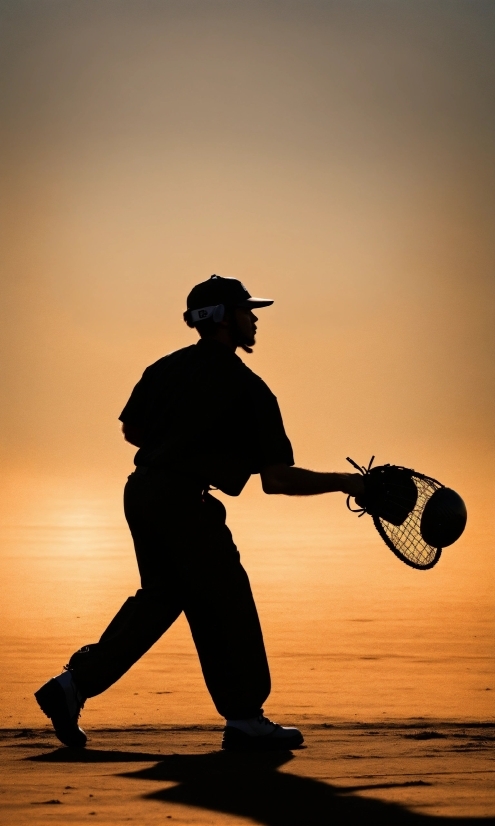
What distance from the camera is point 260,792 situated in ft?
13.9

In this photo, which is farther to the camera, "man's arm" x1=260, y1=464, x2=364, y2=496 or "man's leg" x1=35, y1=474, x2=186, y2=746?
"man's leg" x1=35, y1=474, x2=186, y2=746

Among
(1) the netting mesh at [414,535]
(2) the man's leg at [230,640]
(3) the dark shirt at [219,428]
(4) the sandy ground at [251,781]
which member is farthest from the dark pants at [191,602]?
(1) the netting mesh at [414,535]

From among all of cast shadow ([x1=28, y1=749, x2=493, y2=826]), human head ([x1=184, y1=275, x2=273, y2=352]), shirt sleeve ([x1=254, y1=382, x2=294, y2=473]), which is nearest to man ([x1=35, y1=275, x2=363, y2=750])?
shirt sleeve ([x1=254, y1=382, x2=294, y2=473])

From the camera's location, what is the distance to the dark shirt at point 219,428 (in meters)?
5.34

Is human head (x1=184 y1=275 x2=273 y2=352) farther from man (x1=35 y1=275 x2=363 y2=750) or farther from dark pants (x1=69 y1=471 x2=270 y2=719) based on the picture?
dark pants (x1=69 y1=471 x2=270 y2=719)

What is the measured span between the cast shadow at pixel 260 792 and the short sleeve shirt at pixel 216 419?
120 centimetres

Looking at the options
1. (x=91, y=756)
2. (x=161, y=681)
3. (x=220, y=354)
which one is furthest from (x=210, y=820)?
(x=161, y=681)

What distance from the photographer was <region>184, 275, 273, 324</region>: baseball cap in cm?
564

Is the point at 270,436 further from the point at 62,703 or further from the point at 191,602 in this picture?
the point at 62,703

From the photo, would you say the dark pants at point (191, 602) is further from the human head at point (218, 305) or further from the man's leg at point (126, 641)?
the human head at point (218, 305)

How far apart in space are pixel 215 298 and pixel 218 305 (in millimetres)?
60

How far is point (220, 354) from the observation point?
18.3 ft

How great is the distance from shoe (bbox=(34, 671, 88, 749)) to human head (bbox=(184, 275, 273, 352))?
1.60 metres

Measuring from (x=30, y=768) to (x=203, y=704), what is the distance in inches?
206
